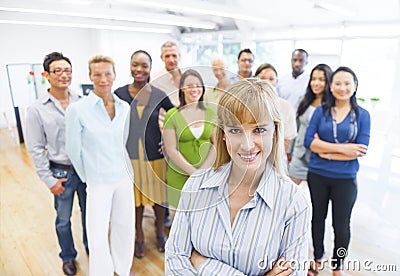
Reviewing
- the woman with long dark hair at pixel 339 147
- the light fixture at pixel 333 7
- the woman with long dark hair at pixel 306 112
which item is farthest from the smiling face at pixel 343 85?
the light fixture at pixel 333 7

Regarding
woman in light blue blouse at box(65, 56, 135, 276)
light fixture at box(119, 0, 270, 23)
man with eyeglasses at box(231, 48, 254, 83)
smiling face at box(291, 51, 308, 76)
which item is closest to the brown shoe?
woman in light blue blouse at box(65, 56, 135, 276)

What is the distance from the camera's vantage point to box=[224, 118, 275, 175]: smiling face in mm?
729

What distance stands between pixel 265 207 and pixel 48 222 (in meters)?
2.54

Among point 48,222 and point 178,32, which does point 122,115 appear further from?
point 178,32

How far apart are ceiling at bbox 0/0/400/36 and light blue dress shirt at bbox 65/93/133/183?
3.33 ft

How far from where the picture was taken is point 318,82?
2.24m

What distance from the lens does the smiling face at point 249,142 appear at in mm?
729

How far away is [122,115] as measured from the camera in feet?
5.55

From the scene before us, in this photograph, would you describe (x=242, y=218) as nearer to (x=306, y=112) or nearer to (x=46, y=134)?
(x=46, y=134)

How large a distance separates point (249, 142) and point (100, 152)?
46.2 inches

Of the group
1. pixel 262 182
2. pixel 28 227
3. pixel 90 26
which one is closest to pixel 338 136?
pixel 262 182

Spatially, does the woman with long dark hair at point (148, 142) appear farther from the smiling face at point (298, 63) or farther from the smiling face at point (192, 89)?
the smiling face at point (298, 63)

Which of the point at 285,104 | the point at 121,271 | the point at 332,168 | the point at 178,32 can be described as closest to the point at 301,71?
the point at 285,104

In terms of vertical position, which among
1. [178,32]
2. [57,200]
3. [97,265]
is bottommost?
[97,265]
